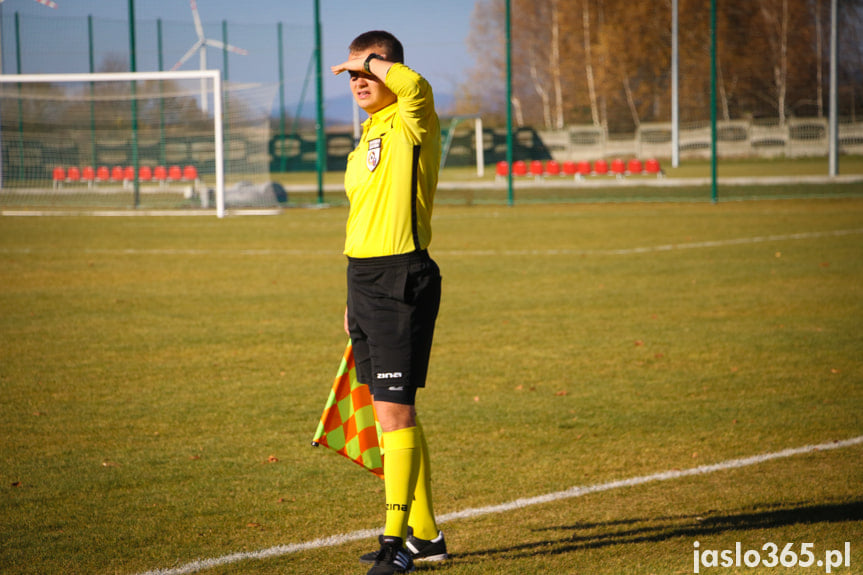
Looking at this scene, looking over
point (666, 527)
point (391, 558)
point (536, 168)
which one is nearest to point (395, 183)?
point (391, 558)

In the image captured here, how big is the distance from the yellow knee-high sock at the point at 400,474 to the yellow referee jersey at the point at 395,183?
2.37 feet

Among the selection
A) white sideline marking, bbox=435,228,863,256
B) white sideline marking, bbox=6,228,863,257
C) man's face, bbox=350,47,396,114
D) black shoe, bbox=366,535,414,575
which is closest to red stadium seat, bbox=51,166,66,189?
white sideline marking, bbox=6,228,863,257

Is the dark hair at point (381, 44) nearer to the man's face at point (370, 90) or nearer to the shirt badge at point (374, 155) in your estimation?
the man's face at point (370, 90)

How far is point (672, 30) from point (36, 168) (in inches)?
741

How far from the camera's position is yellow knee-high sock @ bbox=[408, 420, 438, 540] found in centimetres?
404

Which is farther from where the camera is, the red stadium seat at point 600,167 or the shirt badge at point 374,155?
the red stadium seat at point 600,167

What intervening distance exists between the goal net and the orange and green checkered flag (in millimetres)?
22078

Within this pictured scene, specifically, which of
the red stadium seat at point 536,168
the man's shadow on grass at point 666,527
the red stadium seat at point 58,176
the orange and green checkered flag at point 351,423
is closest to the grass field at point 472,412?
the man's shadow on grass at point 666,527

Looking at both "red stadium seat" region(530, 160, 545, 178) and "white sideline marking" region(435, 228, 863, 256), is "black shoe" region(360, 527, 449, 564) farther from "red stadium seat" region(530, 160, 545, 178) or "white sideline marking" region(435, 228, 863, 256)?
"red stadium seat" region(530, 160, 545, 178)

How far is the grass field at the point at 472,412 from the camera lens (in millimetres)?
4344

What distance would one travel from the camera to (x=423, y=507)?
13.4 feet

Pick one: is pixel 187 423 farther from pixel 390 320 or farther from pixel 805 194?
pixel 805 194

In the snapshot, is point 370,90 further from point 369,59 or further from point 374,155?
point 374,155

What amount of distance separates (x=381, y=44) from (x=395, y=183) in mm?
531
